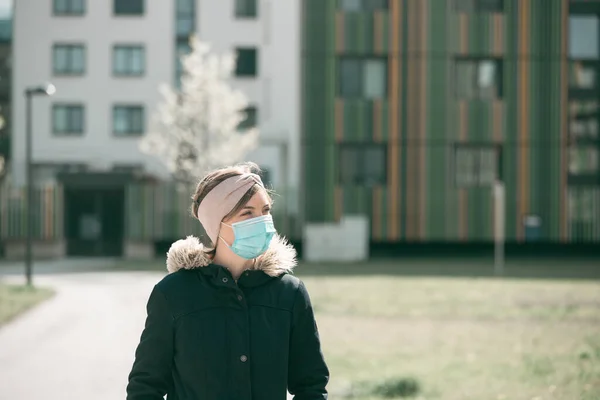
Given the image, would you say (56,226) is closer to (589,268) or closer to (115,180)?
(115,180)

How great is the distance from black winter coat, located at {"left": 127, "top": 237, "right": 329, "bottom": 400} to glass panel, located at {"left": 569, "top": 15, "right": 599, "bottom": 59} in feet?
123

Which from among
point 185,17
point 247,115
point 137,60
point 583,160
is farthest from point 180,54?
point 583,160

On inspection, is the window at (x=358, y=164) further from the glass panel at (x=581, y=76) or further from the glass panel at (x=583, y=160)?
the glass panel at (x=581, y=76)

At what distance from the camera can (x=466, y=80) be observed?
37.9 metres

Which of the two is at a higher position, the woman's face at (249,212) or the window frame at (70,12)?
the window frame at (70,12)

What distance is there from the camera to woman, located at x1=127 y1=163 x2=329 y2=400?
3176mm

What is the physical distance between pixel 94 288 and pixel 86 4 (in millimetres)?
26057

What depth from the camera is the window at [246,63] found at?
4378cm

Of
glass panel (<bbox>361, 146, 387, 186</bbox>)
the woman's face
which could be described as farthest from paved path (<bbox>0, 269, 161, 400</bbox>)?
glass panel (<bbox>361, 146, 387, 186</bbox>)

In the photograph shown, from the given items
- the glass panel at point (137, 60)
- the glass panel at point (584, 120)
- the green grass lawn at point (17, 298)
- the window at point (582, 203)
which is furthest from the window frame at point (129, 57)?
the green grass lawn at point (17, 298)

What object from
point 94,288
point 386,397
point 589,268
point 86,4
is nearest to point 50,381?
point 386,397

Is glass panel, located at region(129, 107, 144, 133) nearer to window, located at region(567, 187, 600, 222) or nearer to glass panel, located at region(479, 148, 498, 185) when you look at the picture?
glass panel, located at region(479, 148, 498, 185)

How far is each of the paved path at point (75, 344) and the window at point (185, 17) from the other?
24161 mm

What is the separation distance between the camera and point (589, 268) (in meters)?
31.0
